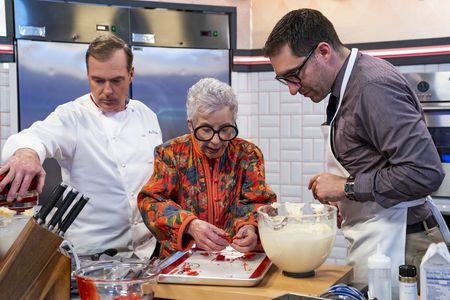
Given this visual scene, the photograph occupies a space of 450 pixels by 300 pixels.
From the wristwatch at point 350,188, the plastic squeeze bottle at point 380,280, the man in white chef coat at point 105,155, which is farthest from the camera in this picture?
the man in white chef coat at point 105,155

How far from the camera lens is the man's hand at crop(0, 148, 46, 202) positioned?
1.69 meters

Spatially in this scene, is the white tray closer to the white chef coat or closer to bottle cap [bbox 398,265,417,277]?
bottle cap [bbox 398,265,417,277]

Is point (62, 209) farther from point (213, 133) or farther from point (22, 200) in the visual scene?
point (213, 133)

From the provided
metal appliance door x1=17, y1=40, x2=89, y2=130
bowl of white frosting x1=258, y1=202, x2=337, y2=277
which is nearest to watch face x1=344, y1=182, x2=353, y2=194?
bowl of white frosting x1=258, y1=202, x2=337, y2=277

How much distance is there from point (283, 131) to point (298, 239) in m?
2.96

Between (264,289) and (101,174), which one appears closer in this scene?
(264,289)

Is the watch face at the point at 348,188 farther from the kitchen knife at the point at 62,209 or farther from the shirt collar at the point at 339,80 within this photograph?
the kitchen knife at the point at 62,209

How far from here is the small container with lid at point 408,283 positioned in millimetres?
1425

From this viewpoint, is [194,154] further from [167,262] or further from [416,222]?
[416,222]

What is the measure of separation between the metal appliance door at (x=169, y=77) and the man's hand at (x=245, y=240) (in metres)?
2.41

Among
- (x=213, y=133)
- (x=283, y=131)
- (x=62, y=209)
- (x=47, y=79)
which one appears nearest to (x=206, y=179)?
(x=213, y=133)

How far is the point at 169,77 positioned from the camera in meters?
4.39

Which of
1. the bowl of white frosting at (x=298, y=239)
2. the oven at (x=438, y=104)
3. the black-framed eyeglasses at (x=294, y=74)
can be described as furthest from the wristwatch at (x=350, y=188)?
the oven at (x=438, y=104)

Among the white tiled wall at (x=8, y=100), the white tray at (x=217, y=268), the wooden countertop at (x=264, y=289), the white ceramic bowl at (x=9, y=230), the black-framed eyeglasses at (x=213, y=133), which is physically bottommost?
the wooden countertop at (x=264, y=289)
